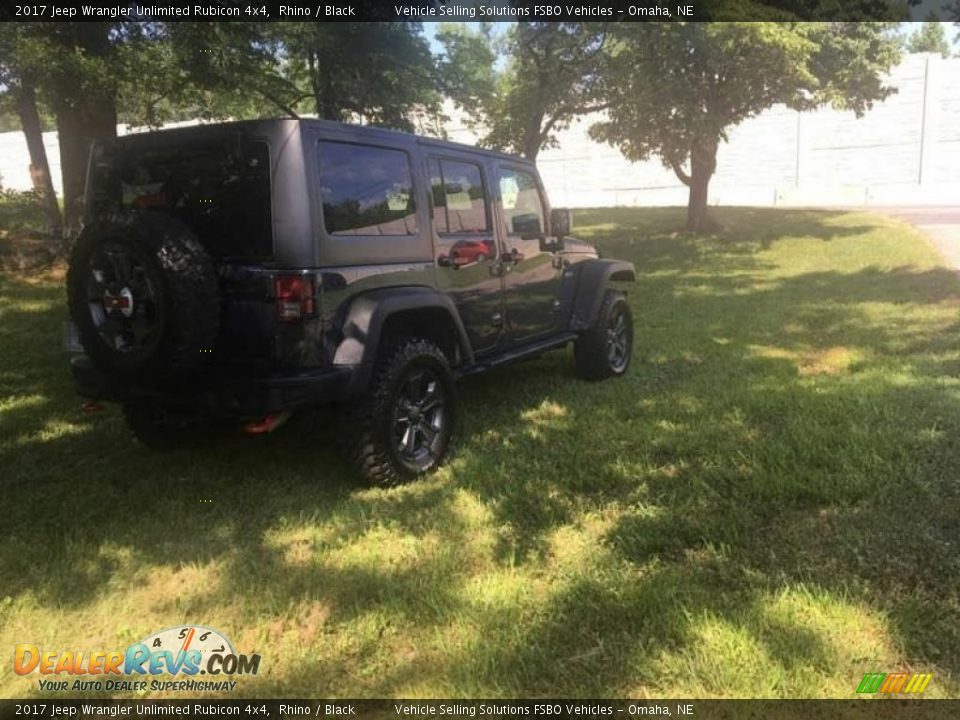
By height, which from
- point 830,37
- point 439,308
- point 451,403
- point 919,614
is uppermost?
point 830,37

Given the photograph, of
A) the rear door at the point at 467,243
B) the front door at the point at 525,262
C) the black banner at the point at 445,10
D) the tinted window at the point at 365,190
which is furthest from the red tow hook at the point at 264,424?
the black banner at the point at 445,10

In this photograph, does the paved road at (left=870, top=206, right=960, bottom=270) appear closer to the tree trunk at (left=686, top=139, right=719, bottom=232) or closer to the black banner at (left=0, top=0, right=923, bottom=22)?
the black banner at (left=0, top=0, right=923, bottom=22)

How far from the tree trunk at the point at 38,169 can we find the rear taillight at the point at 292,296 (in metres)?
6.39

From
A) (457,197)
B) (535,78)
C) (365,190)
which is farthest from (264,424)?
(535,78)

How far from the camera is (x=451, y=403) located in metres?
4.27

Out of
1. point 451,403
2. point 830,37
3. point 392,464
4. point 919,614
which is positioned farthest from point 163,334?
point 830,37

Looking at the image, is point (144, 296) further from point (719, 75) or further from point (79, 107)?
point (719, 75)

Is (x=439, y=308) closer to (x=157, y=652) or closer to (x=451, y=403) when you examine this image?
(x=451, y=403)

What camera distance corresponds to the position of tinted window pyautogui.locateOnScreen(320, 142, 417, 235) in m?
3.59

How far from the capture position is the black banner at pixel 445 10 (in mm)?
7707

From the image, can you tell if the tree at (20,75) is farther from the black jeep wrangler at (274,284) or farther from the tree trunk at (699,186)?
the tree trunk at (699,186)

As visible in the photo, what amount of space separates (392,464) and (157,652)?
1.50m

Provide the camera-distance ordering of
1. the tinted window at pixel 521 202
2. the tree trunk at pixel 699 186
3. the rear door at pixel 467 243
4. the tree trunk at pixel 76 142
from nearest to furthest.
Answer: the rear door at pixel 467 243 → the tinted window at pixel 521 202 → the tree trunk at pixel 76 142 → the tree trunk at pixel 699 186

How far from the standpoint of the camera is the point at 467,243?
4.56 metres
